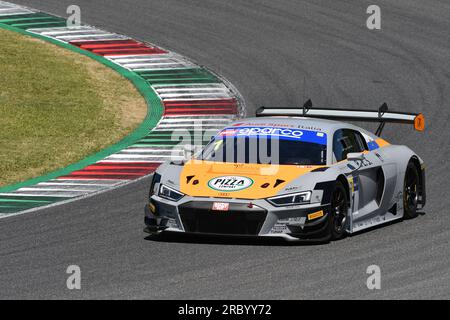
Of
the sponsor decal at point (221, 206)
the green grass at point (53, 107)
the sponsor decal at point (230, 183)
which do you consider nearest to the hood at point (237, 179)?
the sponsor decal at point (230, 183)

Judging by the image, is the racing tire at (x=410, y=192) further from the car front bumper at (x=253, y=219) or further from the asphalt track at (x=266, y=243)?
the car front bumper at (x=253, y=219)

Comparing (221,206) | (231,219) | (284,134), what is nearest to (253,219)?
(231,219)

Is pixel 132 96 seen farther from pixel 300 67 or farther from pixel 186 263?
pixel 186 263

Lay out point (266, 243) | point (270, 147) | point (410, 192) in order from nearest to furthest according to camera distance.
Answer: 1. point (266, 243)
2. point (270, 147)
3. point (410, 192)

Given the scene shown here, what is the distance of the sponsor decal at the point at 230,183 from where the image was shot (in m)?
13.8

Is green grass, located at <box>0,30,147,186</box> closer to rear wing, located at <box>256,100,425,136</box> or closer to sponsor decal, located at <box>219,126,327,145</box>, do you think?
rear wing, located at <box>256,100,425,136</box>

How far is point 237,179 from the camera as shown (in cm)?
1398

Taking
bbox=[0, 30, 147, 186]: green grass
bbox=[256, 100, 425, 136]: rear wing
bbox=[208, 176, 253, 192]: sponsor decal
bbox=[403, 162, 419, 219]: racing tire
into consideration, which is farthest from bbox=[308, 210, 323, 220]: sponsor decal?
bbox=[0, 30, 147, 186]: green grass

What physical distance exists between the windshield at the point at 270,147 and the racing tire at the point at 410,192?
142 cm

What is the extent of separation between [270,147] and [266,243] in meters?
1.27

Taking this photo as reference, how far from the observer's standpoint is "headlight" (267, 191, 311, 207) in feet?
44.8

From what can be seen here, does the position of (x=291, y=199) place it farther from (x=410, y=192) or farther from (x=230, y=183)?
(x=410, y=192)

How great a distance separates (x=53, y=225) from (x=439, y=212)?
471cm

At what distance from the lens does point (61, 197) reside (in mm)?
17250
